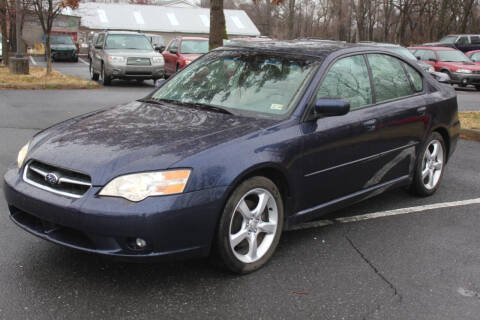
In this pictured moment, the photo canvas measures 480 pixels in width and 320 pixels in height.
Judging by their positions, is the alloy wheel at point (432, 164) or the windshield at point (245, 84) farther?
the alloy wheel at point (432, 164)

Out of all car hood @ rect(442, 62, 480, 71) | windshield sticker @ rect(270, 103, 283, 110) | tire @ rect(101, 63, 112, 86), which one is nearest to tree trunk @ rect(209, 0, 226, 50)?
tire @ rect(101, 63, 112, 86)

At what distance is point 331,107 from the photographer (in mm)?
4020

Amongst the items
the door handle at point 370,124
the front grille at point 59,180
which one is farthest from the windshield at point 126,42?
the front grille at point 59,180

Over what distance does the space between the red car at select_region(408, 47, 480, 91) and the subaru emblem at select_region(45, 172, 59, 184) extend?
1977 centimetres

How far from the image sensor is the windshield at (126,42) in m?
18.2

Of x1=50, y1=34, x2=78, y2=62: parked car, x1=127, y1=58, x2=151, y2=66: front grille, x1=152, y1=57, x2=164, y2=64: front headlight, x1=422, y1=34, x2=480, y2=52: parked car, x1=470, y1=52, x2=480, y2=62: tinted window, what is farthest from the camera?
x1=50, y1=34, x2=78, y2=62: parked car

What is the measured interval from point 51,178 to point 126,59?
14120mm

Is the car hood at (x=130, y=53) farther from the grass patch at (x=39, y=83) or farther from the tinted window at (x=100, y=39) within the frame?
the tinted window at (x=100, y=39)

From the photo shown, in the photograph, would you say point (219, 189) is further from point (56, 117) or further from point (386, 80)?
point (56, 117)

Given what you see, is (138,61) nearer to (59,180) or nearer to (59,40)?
(59,180)

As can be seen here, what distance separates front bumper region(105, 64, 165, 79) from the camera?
16.8 metres

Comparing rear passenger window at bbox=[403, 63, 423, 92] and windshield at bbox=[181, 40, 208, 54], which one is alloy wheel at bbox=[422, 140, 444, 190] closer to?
rear passenger window at bbox=[403, 63, 423, 92]

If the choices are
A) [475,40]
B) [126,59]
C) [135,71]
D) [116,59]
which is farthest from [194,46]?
[475,40]

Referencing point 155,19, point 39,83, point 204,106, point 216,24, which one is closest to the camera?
point 204,106
